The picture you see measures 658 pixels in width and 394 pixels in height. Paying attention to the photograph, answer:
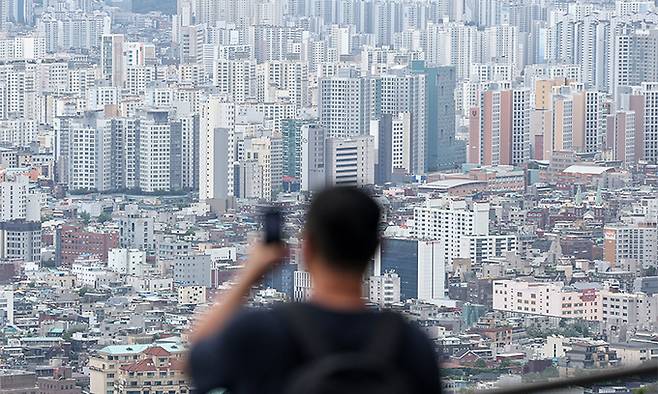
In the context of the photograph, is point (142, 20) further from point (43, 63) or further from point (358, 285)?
point (358, 285)

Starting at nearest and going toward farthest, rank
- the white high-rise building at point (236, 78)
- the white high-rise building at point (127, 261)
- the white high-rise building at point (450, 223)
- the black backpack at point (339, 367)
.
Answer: the black backpack at point (339, 367) < the white high-rise building at point (127, 261) < the white high-rise building at point (450, 223) < the white high-rise building at point (236, 78)

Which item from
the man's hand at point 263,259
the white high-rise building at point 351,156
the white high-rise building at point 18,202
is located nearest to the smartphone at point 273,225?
the man's hand at point 263,259

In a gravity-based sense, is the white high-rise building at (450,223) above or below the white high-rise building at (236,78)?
below

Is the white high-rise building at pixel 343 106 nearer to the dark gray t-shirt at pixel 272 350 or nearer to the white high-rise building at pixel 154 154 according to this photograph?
the white high-rise building at pixel 154 154

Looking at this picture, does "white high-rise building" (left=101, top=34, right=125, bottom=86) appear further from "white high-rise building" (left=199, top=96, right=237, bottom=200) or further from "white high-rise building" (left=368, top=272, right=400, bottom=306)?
"white high-rise building" (left=368, top=272, right=400, bottom=306)

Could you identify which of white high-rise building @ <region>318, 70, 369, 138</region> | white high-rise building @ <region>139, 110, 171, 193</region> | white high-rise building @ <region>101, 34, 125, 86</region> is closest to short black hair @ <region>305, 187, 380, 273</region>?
white high-rise building @ <region>139, 110, 171, 193</region>

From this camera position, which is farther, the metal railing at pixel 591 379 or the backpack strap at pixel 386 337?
the metal railing at pixel 591 379
